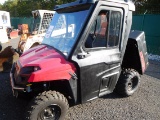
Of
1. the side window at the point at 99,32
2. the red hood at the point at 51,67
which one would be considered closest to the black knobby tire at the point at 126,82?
the side window at the point at 99,32

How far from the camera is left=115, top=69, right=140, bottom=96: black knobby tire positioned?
4.53 metres

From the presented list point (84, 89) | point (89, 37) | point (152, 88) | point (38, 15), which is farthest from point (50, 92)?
point (38, 15)

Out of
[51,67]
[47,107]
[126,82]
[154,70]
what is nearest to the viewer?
[51,67]

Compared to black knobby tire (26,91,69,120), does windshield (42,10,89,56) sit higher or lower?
higher

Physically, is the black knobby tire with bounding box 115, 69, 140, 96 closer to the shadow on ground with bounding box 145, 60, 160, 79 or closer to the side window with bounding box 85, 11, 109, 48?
the side window with bounding box 85, 11, 109, 48

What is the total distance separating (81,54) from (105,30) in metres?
0.67

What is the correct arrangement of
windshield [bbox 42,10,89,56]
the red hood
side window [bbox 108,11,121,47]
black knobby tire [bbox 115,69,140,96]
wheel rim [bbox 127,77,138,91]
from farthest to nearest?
wheel rim [bbox 127,77,138,91], black knobby tire [bbox 115,69,140,96], side window [bbox 108,11,121,47], windshield [bbox 42,10,89,56], the red hood

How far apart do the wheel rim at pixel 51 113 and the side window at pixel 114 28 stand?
59.8 inches

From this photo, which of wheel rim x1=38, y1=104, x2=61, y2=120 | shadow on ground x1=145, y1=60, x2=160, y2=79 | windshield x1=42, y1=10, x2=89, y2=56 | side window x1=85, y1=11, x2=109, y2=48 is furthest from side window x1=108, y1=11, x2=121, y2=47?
shadow on ground x1=145, y1=60, x2=160, y2=79

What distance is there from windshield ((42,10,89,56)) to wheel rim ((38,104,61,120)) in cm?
94

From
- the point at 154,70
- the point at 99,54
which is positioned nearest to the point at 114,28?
the point at 99,54

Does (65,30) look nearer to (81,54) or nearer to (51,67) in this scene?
(81,54)

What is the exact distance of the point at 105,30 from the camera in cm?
363

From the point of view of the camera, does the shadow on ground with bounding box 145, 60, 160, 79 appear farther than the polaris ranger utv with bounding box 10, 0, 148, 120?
Yes
